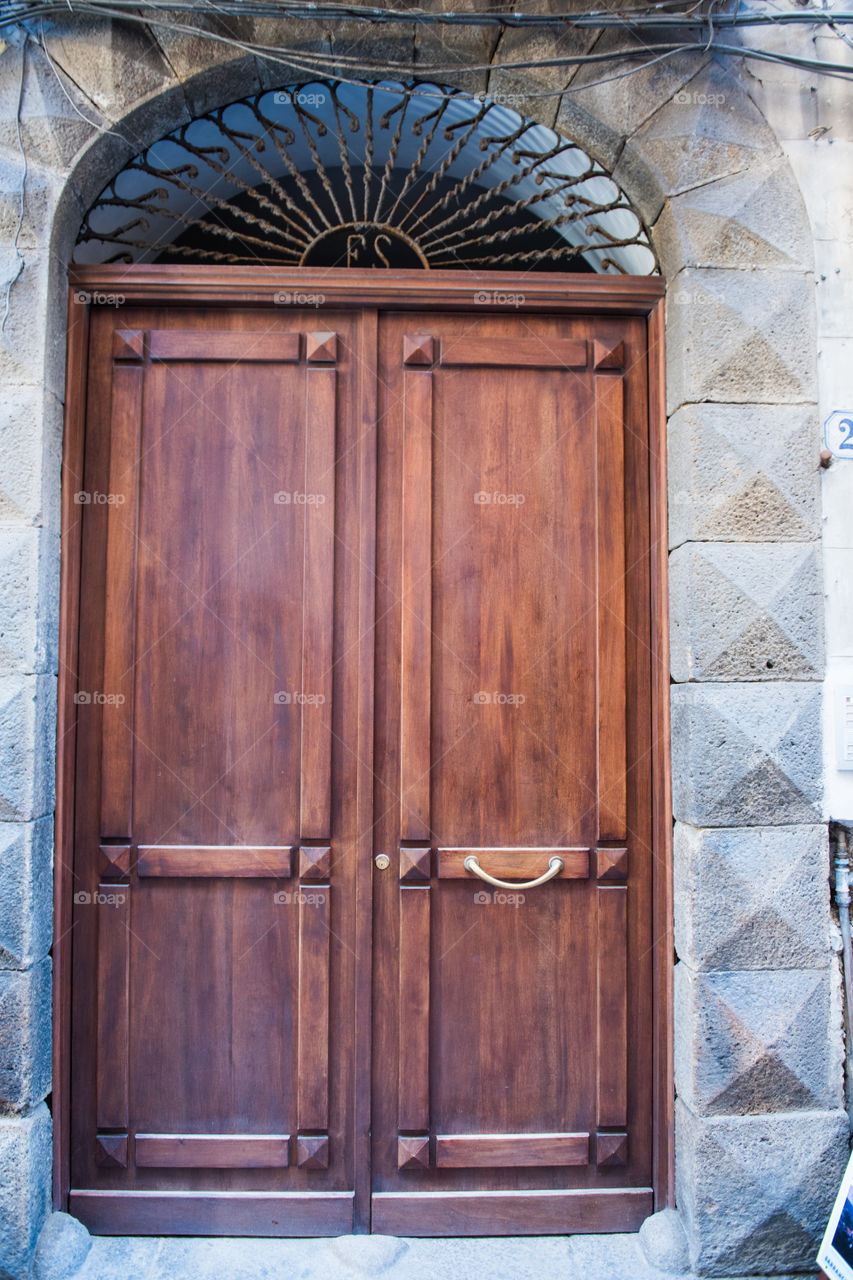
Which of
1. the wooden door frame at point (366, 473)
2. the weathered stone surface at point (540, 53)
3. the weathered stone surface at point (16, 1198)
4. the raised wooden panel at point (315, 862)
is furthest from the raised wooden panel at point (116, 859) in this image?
the weathered stone surface at point (540, 53)

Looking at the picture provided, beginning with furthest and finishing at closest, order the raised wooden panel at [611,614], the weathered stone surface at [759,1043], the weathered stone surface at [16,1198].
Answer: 1. the raised wooden panel at [611,614]
2. the weathered stone surface at [759,1043]
3. the weathered stone surface at [16,1198]

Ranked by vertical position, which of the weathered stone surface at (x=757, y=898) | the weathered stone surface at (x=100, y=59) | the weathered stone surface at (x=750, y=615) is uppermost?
the weathered stone surface at (x=100, y=59)

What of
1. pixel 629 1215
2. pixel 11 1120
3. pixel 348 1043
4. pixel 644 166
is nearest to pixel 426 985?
pixel 348 1043

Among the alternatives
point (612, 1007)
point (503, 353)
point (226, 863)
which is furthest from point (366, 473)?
point (612, 1007)

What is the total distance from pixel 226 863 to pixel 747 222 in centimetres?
265

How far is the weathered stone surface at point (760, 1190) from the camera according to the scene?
2.40m

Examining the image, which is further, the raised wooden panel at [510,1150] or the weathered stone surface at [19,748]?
the raised wooden panel at [510,1150]

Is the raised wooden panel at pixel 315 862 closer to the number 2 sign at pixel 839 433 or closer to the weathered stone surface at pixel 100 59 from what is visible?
the number 2 sign at pixel 839 433

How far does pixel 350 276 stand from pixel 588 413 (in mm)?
912

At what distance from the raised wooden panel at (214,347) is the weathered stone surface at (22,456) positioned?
1.41 ft

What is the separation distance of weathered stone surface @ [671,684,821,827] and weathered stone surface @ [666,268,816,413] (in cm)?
95

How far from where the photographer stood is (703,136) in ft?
8.37

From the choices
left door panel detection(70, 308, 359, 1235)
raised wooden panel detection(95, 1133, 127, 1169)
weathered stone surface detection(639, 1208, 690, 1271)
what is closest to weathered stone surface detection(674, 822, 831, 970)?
weathered stone surface detection(639, 1208, 690, 1271)

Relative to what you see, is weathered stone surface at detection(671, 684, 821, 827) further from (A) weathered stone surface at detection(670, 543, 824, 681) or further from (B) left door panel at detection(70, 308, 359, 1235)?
(B) left door panel at detection(70, 308, 359, 1235)
